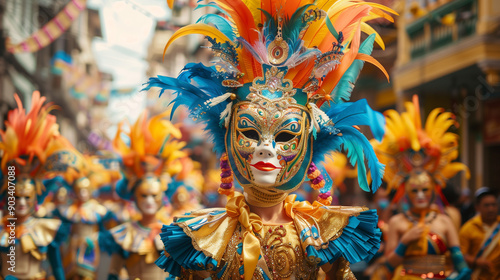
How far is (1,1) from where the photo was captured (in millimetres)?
10508

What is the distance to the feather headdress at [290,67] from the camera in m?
3.64

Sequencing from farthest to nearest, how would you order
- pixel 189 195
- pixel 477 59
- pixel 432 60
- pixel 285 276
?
pixel 432 60, pixel 477 59, pixel 189 195, pixel 285 276

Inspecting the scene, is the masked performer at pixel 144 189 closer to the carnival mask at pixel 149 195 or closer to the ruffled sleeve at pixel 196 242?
the carnival mask at pixel 149 195

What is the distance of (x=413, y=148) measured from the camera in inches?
257

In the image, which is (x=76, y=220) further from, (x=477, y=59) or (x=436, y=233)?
(x=477, y=59)

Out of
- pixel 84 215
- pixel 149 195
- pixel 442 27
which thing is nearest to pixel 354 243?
pixel 149 195

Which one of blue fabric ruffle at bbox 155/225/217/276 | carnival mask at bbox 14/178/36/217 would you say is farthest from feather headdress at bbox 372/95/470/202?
carnival mask at bbox 14/178/36/217

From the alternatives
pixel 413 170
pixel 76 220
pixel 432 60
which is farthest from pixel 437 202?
pixel 432 60

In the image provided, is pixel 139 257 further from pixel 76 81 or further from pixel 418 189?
pixel 76 81

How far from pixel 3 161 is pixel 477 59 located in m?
8.14

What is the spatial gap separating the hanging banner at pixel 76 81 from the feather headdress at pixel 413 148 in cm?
1304

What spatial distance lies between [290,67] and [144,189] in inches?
134

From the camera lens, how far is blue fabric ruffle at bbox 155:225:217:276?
3.44 meters

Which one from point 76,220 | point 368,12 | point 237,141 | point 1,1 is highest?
point 1,1
